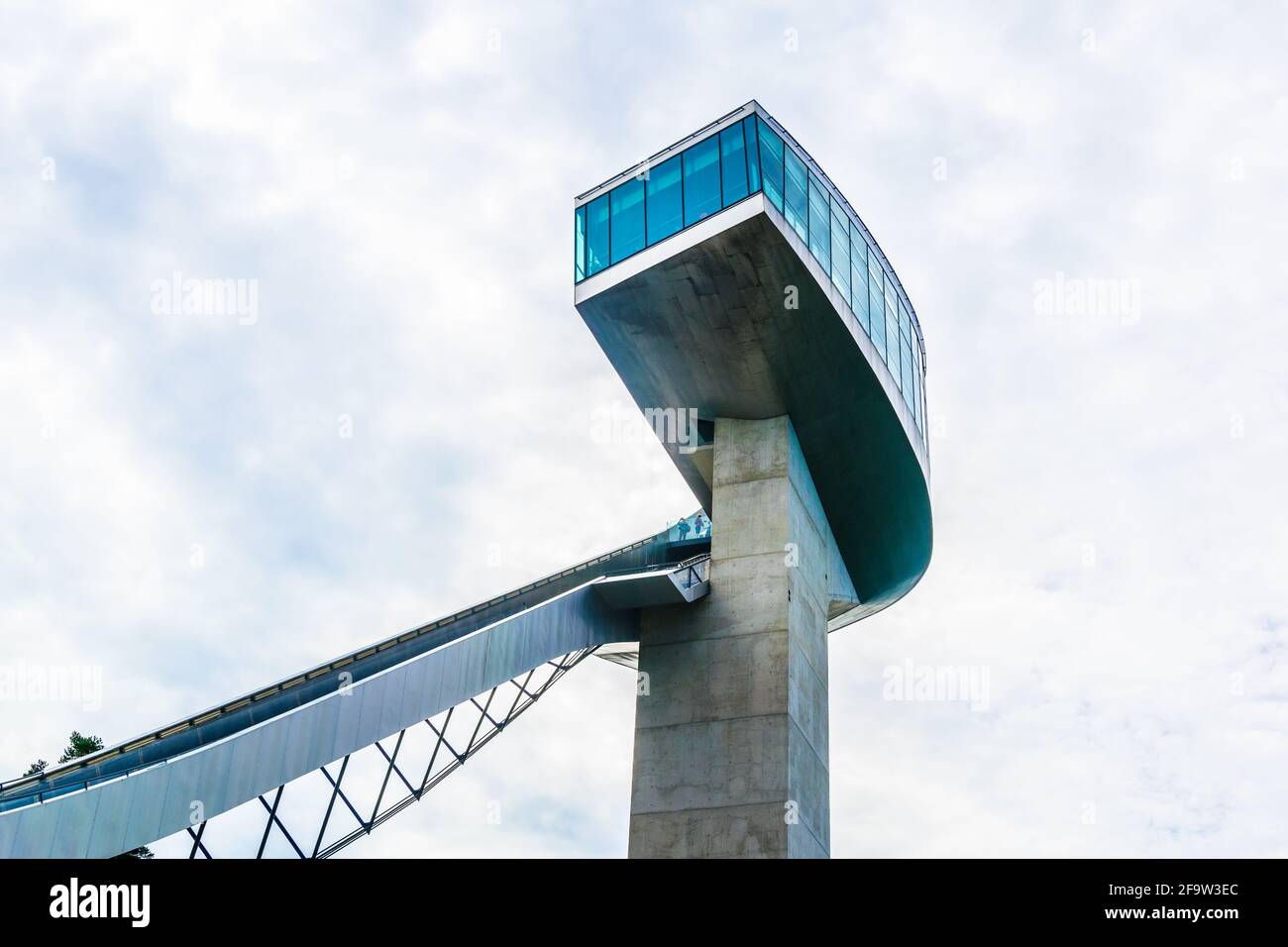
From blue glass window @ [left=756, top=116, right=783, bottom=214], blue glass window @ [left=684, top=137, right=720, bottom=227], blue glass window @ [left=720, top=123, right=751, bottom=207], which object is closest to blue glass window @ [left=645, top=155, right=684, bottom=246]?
blue glass window @ [left=684, top=137, right=720, bottom=227]

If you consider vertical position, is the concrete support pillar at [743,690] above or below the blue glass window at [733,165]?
below

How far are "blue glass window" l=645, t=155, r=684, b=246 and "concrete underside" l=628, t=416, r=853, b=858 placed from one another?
6189 millimetres

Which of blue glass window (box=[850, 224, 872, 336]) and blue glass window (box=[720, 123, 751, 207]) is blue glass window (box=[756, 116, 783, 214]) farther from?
blue glass window (box=[850, 224, 872, 336])

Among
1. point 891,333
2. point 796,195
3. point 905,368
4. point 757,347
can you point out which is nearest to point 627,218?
point 796,195

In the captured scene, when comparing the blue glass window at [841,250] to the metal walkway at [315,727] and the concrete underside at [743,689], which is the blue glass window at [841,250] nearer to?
the concrete underside at [743,689]

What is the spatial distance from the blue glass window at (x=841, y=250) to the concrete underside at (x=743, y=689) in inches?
161

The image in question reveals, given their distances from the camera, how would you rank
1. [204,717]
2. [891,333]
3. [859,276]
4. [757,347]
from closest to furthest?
[204,717], [757,347], [859,276], [891,333]

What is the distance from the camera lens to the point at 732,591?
29031mm

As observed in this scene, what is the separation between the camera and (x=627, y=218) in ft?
98.3

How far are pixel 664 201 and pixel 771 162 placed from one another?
9.61ft

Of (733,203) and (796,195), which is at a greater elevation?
(796,195)

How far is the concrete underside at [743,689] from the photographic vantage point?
26.3m

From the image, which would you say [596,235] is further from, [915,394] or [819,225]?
[915,394]

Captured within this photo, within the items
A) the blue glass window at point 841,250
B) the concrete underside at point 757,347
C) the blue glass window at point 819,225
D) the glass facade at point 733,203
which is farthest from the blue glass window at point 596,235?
the blue glass window at point 841,250
